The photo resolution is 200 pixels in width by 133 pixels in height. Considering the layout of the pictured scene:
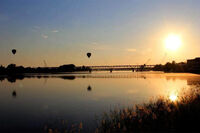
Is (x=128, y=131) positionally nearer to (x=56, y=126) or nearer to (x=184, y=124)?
(x=184, y=124)

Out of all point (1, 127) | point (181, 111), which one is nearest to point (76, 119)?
point (1, 127)

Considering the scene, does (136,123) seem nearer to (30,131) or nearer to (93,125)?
(93,125)

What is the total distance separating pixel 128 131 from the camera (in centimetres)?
1591

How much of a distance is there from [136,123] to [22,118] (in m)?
13.3

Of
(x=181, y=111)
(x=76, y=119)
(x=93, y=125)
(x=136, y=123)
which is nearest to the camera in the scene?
(x=136, y=123)

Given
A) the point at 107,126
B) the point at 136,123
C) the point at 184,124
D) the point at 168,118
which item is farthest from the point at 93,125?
the point at 184,124

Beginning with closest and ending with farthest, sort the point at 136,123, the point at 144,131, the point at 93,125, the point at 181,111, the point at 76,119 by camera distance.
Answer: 1. the point at 144,131
2. the point at 136,123
3. the point at 181,111
4. the point at 93,125
5. the point at 76,119

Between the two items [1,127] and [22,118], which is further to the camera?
[22,118]

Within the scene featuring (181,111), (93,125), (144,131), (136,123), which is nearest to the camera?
(144,131)

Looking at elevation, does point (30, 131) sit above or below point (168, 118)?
below

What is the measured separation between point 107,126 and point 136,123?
2244mm

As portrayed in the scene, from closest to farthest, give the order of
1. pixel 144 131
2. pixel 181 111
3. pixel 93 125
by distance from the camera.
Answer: pixel 144 131 → pixel 181 111 → pixel 93 125

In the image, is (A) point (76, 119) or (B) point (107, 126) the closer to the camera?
(B) point (107, 126)

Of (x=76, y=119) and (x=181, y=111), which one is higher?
(x=181, y=111)
